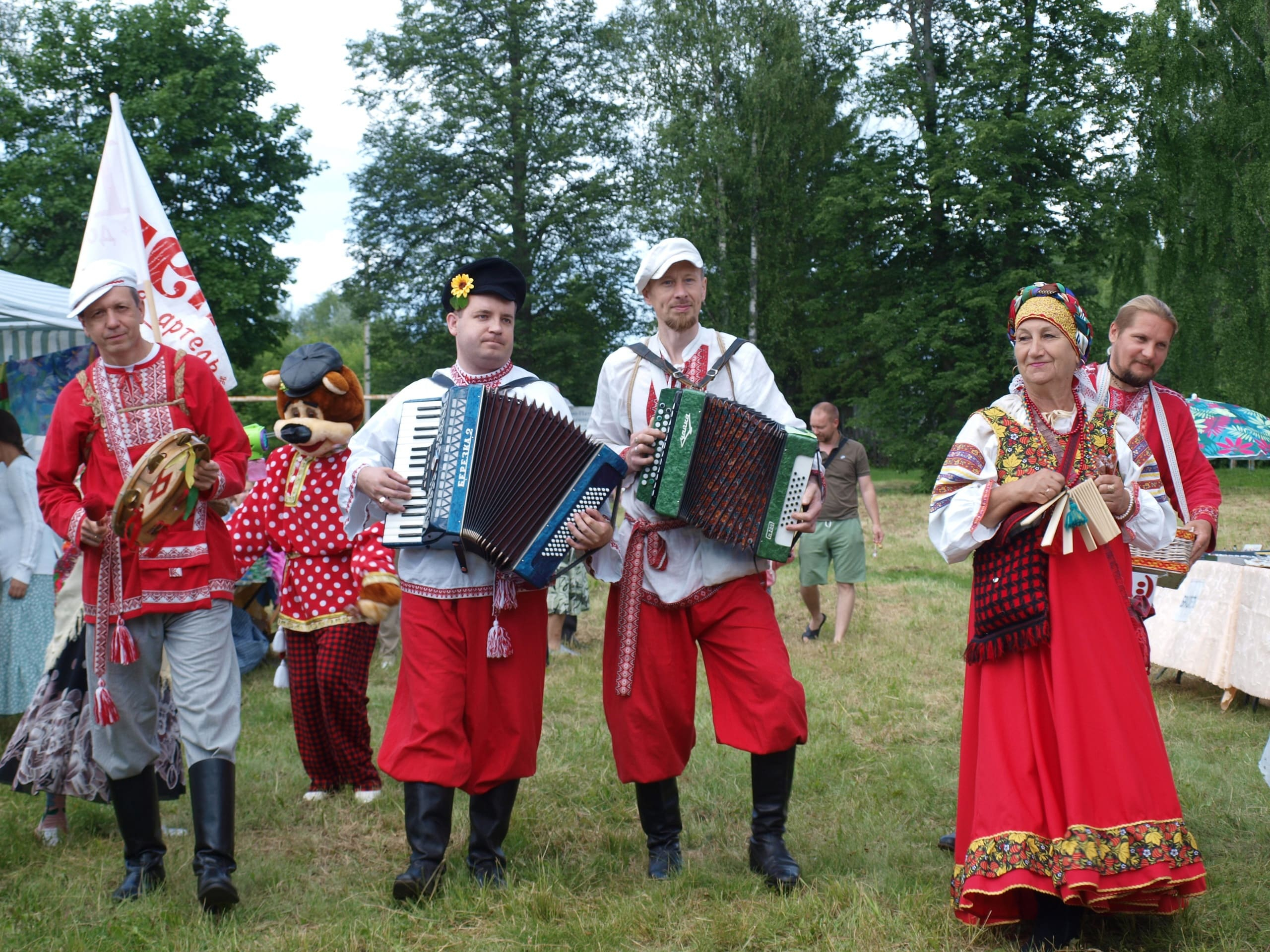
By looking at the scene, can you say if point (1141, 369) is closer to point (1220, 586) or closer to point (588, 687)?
point (1220, 586)

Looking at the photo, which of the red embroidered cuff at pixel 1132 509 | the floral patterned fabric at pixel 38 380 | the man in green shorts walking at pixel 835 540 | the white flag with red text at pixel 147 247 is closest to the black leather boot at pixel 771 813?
the red embroidered cuff at pixel 1132 509

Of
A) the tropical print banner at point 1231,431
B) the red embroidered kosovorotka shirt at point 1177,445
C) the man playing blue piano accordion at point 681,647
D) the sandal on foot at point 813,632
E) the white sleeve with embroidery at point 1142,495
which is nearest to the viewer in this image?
the white sleeve with embroidery at point 1142,495

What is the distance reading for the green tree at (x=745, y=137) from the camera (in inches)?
1168

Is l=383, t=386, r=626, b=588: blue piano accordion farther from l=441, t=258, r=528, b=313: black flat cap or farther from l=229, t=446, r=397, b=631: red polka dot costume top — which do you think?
l=229, t=446, r=397, b=631: red polka dot costume top

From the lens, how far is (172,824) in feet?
16.4

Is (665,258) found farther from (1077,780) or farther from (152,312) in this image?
(152,312)

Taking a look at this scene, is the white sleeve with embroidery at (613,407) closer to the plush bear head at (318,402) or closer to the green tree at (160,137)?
the plush bear head at (318,402)

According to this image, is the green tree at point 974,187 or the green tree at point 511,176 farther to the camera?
the green tree at point 511,176

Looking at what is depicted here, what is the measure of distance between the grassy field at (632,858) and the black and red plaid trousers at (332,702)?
A: 20 cm

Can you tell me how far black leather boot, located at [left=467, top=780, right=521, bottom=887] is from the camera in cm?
407

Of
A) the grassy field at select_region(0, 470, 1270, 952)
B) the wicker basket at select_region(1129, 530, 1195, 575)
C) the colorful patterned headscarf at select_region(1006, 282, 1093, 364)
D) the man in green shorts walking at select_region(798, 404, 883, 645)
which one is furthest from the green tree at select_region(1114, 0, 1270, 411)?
the colorful patterned headscarf at select_region(1006, 282, 1093, 364)

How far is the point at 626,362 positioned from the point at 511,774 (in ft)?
5.21

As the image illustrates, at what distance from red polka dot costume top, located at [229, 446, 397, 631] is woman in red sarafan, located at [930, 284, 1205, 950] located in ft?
9.44

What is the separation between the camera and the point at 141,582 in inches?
154
